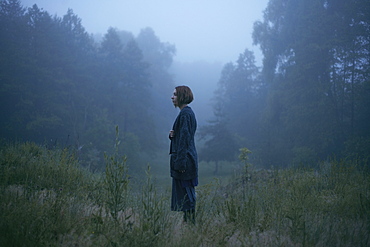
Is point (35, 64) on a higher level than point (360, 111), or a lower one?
higher

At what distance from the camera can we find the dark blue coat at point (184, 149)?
3320mm

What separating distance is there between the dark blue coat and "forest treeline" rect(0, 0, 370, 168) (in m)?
12.1

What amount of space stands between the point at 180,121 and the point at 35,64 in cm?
2132

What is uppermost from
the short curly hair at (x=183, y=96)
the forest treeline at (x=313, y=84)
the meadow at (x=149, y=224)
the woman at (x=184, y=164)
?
the forest treeline at (x=313, y=84)

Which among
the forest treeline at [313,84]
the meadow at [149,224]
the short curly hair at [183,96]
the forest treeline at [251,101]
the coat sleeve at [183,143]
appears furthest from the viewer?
the forest treeline at [251,101]

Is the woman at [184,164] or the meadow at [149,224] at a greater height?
the woman at [184,164]

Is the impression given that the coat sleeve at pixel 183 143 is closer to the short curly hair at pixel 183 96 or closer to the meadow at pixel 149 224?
the short curly hair at pixel 183 96

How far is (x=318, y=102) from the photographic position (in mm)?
17281

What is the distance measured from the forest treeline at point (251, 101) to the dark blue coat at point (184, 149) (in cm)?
1213

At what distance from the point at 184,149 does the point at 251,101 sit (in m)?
28.0

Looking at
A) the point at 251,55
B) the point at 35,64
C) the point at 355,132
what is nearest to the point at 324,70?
the point at 355,132

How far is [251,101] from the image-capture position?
29.8 metres

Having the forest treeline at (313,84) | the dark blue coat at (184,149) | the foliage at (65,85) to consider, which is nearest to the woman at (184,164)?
the dark blue coat at (184,149)

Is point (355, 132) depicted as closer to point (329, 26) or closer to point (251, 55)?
point (329, 26)
